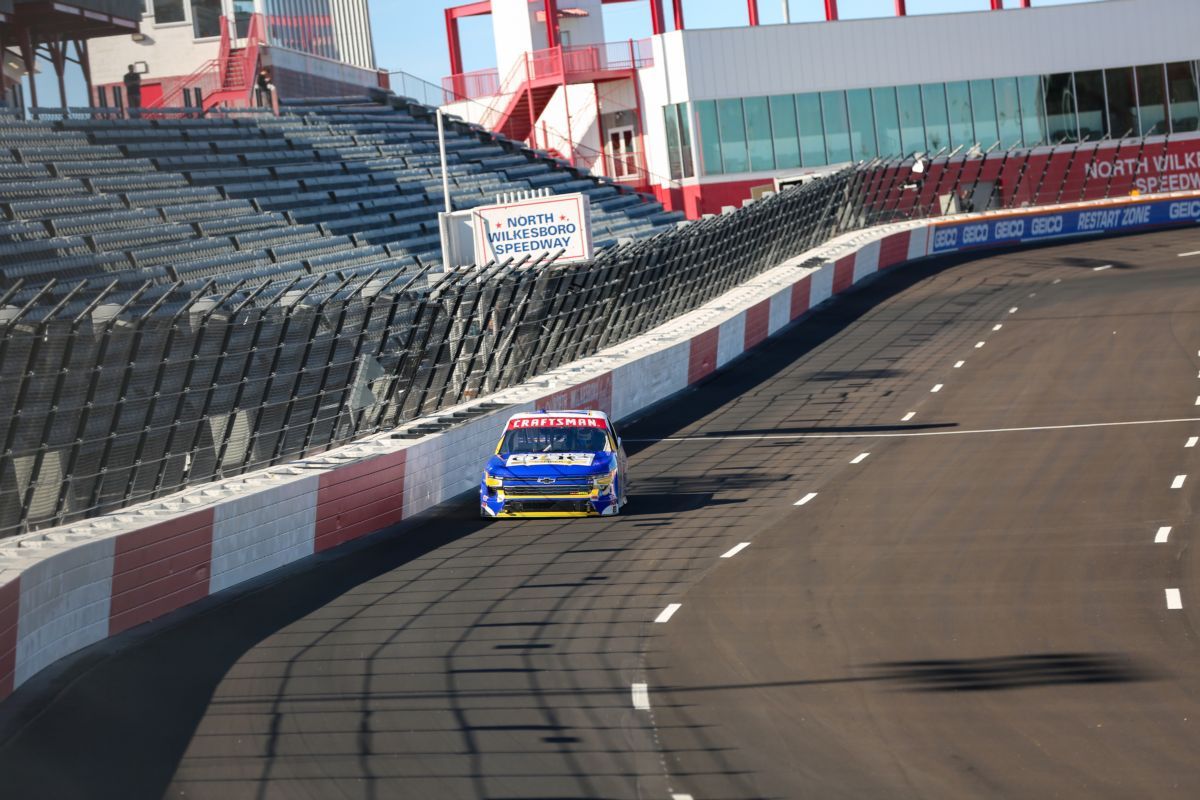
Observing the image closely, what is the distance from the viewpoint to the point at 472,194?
44156mm

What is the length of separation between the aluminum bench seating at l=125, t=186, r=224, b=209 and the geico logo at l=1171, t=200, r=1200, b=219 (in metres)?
31.2

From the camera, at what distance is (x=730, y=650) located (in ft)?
42.0

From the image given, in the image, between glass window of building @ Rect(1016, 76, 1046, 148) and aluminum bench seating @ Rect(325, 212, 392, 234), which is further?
glass window of building @ Rect(1016, 76, 1046, 148)

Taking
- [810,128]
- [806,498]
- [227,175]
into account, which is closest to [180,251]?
[227,175]

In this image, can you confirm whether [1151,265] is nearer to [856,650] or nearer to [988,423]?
[988,423]

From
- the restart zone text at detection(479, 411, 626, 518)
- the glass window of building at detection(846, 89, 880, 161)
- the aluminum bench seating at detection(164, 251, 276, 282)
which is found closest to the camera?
the restart zone text at detection(479, 411, 626, 518)

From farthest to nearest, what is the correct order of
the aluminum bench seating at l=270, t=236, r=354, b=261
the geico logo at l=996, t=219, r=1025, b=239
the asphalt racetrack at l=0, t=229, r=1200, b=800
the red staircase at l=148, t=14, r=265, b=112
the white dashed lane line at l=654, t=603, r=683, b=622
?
the geico logo at l=996, t=219, r=1025, b=239, the red staircase at l=148, t=14, r=265, b=112, the aluminum bench seating at l=270, t=236, r=354, b=261, the white dashed lane line at l=654, t=603, r=683, b=622, the asphalt racetrack at l=0, t=229, r=1200, b=800

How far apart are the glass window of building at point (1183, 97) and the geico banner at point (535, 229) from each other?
3834 centimetres

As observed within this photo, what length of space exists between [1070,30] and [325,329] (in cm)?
4780

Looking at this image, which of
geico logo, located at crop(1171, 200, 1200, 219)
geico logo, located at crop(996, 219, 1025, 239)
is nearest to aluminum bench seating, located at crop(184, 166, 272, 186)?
geico logo, located at crop(996, 219, 1025, 239)

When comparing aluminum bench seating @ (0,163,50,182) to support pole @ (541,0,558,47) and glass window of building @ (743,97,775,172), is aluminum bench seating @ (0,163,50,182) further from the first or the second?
support pole @ (541,0,558,47)

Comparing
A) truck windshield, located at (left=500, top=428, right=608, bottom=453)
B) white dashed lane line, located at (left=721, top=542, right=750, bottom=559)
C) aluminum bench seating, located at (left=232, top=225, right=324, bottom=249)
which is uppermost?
aluminum bench seating, located at (left=232, top=225, right=324, bottom=249)

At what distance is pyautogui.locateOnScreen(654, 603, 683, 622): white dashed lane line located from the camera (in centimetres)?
1400

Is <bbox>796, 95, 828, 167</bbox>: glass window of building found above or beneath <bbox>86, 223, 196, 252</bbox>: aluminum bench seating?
above
